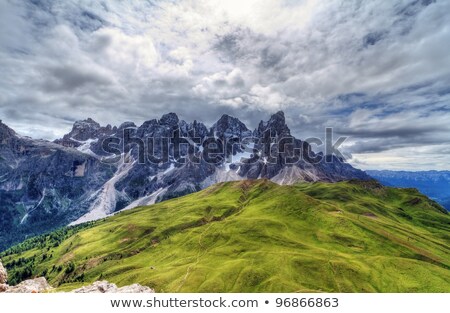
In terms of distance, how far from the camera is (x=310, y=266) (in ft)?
506

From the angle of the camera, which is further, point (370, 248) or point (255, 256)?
point (370, 248)

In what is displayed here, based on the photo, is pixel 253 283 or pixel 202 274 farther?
pixel 202 274

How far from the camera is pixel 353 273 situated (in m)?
150

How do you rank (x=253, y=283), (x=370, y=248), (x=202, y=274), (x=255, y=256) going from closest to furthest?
(x=253, y=283) < (x=202, y=274) < (x=255, y=256) < (x=370, y=248)
